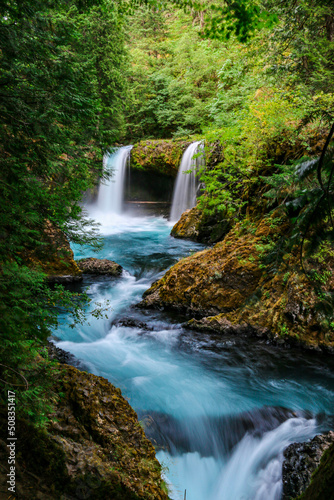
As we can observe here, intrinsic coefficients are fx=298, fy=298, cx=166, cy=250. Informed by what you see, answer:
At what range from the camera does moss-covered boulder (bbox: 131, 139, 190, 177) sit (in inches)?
681

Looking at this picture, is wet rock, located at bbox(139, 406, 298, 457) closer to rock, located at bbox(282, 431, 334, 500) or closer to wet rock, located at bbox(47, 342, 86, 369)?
rock, located at bbox(282, 431, 334, 500)

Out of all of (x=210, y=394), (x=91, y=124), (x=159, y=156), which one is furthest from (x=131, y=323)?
(x=159, y=156)

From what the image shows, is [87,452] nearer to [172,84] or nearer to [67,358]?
[67,358]

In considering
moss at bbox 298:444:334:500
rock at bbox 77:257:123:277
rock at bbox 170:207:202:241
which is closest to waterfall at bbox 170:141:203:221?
rock at bbox 170:207:202:241

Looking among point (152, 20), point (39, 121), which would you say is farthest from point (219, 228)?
point (152, 20)

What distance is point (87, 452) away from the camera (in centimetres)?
247

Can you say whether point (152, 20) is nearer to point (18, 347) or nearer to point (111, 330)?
point (111, 330)

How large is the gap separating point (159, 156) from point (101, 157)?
12.0 metres

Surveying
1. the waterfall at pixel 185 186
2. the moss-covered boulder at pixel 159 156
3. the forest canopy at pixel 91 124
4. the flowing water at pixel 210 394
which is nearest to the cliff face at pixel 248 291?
the flowing water at pixel 210 394

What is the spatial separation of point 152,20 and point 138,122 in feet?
35.0

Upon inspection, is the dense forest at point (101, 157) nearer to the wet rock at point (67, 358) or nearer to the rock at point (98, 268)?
the wet rock at point (67, 358)

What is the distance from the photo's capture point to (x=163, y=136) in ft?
72.4

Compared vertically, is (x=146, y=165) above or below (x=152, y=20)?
below

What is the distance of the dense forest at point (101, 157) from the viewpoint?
2.23 metres
